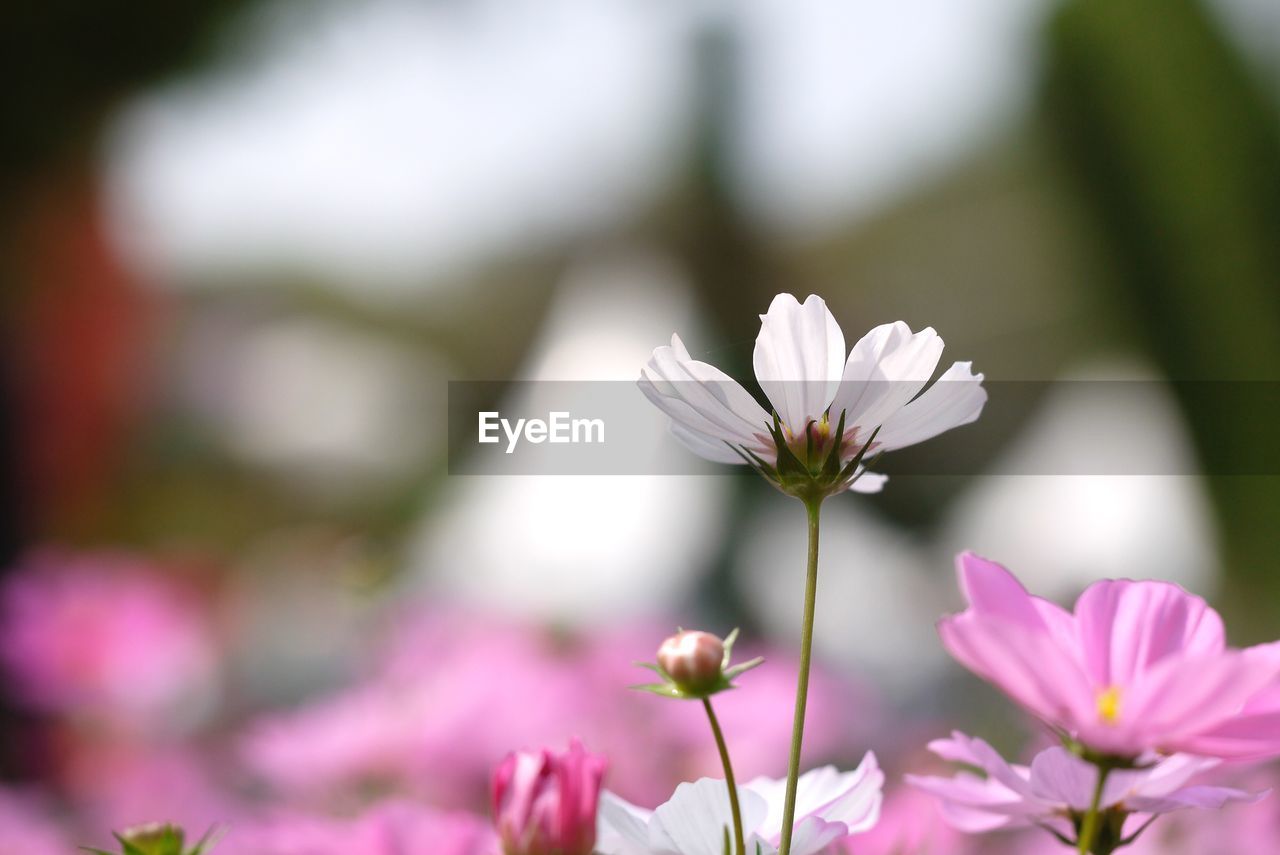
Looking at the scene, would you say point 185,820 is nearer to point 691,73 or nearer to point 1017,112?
point 691,73

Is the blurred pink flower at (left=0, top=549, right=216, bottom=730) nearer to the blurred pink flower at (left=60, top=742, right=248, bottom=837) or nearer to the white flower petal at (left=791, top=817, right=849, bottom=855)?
the blurred pink flower at (left=60, top=742, right=248, bottom=837)


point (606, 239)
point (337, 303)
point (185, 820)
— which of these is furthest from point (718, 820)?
point (337, 303)

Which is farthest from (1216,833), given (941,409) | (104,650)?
(104,650)

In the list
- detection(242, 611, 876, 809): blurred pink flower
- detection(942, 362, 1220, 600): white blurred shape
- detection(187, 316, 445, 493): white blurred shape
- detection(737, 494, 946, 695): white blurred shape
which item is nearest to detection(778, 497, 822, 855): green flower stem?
detection(242, 611, 876, 809): blurred pink flower

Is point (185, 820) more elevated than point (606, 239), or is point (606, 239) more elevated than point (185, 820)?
point (606, 239)

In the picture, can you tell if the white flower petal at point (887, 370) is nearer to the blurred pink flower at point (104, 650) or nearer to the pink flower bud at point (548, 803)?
the pink flower bud at point (548, 803)

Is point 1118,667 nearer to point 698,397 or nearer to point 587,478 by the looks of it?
point 698,397

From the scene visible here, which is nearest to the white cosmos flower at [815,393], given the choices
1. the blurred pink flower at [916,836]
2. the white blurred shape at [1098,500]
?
the blurred pink flower at [916,836]

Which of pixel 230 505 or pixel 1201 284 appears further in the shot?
pixel 230 505
